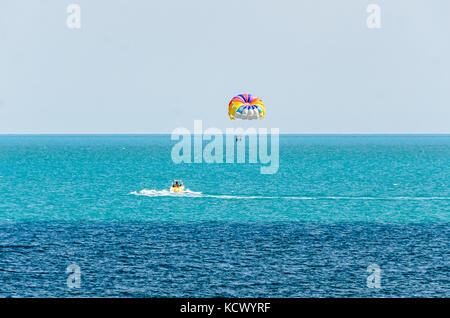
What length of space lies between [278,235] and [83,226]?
22793 millimetres

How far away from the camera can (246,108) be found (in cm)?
13925

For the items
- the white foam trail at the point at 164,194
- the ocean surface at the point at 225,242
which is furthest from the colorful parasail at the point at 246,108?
the white foam trail at the point at 164,194

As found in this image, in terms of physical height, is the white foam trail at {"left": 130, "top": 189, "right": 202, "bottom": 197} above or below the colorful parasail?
below

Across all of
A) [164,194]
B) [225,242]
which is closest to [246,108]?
[164,194]

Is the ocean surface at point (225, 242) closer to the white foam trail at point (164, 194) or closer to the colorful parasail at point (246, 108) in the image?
the white foam trail at point (164, 194)

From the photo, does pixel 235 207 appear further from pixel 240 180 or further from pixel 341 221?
pixel 240 180

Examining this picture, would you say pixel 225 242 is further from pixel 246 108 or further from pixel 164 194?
pixel 246 108

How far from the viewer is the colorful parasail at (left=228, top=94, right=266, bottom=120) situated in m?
138

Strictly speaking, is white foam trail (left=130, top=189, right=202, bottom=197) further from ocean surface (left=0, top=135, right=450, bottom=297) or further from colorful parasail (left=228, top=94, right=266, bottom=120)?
colorful parasail (left=228, top=94, right=266, bottom=120)

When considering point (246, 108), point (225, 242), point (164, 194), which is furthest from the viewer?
point (246, 108)

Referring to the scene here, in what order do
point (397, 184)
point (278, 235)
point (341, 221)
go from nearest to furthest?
point (278, 235) < point (341, 221) < point (397, 184)

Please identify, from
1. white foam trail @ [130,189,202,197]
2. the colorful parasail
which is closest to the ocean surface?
white foam trail @ [130,189,202,197]

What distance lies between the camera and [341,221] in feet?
269
